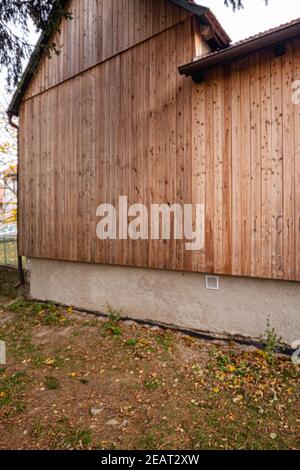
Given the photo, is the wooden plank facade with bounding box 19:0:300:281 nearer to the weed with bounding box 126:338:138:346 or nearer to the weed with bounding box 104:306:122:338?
the weed with bounding box 104:306:122:338

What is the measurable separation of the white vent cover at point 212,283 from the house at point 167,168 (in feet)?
0.09

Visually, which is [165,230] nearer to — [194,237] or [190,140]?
[194,237]

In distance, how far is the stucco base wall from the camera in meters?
3.92

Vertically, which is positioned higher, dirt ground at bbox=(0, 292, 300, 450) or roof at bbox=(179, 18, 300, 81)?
roof at bbox=(179, 18, 300, 81)

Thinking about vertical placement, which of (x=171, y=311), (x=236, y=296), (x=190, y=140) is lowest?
(x=171, y=311)

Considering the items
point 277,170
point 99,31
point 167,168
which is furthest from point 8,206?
point 277,170

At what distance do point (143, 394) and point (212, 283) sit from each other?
1962 mm

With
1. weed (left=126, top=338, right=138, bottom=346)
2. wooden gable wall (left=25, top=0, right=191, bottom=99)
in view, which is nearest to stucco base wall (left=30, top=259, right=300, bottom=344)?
weed (left=126, top=338, right=138, bottom=346)

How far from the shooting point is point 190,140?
4.50 metres

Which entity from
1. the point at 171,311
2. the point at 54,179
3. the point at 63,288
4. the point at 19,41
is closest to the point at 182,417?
the point at 171,311

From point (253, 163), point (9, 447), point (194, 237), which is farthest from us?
point (194, 237)

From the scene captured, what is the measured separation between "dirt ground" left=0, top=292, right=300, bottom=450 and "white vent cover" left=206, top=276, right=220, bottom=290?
92cm

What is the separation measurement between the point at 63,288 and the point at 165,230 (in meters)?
3.18

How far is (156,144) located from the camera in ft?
16.0
